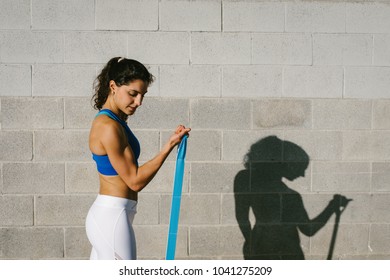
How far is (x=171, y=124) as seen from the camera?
340 cm

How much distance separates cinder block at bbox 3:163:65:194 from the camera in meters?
3.36

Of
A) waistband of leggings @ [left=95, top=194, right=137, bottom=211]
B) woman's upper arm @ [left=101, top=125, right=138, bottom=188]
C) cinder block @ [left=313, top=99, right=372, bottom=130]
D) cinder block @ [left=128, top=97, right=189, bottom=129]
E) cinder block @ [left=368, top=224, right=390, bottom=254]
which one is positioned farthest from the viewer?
cinder block @ [left=368, top=224, right=390, bottom=254]

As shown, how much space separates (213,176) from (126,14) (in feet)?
4.67

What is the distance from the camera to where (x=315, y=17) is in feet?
11.2

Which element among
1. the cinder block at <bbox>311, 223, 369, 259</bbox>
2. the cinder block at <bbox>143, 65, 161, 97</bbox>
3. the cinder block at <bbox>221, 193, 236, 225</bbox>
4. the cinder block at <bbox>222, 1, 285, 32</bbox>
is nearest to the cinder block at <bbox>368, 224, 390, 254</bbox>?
the cinder block at <bbox>311, 223, 369, 259</bbox>

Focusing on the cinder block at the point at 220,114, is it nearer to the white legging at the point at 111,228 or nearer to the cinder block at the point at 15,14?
the white legging at the point at 111,228

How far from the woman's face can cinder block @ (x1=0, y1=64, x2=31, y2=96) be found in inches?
50.3

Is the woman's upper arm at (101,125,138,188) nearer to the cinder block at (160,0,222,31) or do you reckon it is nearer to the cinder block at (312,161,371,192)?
the cinder block at (160,0,222,31)

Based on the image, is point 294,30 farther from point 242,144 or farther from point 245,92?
point 242,144

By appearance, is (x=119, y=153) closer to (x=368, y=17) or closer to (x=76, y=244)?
(x=76, y=244)

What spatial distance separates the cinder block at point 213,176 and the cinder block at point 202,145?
0.07 meters

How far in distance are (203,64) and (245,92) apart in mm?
398

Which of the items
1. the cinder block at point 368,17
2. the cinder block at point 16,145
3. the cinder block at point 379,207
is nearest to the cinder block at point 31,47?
the cinder block at point 16,145

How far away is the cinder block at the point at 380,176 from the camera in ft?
11.6
